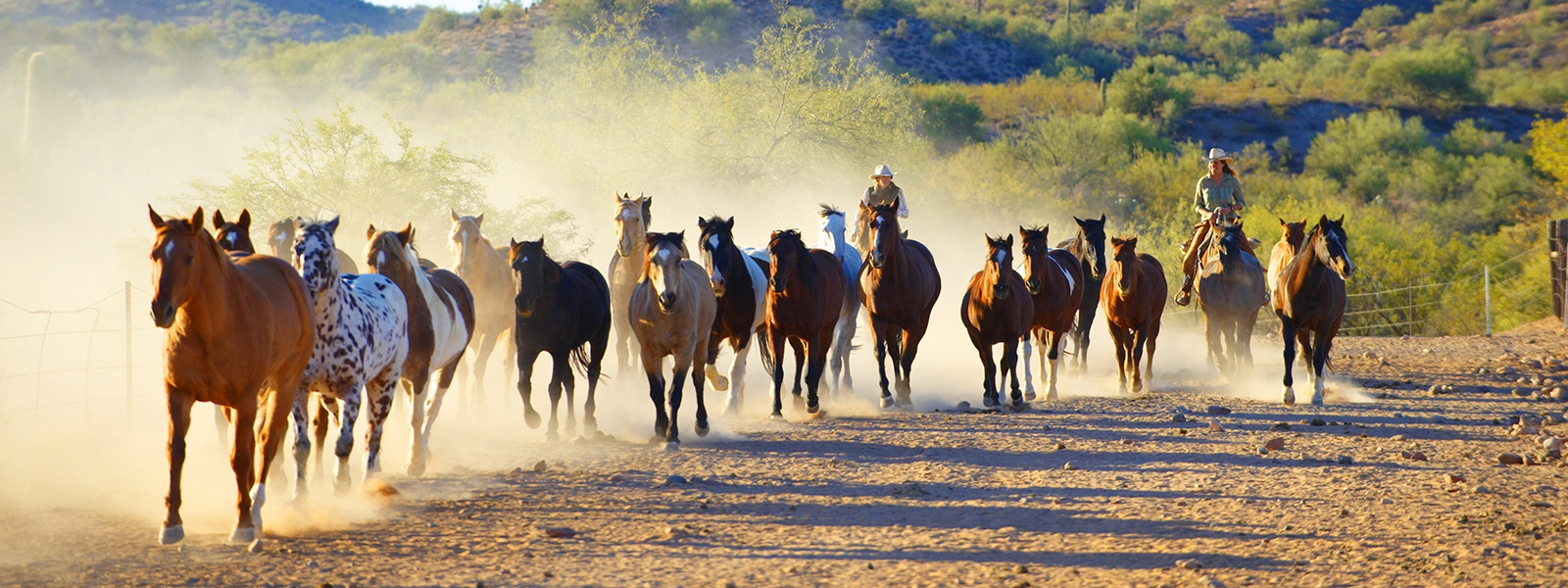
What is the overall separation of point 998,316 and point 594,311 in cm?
428

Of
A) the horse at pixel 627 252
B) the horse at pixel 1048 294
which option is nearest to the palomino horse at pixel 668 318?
the horse at pixel 627 252

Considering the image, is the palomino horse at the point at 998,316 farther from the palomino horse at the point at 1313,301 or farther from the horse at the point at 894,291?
the palomino horse at the point at 1313,301

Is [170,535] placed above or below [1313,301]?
below

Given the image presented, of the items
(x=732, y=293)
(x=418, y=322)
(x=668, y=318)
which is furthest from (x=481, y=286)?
Result: (x=418, y=322)

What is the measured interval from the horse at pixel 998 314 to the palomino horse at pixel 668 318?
11.4ft

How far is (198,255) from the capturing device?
611cm

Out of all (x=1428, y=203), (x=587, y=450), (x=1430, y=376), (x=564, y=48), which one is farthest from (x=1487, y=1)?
(x=587, y=450)

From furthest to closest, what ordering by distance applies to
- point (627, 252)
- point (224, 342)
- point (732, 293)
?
point (627, 252), point (732, 293), point (224, 342)

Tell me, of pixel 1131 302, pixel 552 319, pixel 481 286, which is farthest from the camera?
pixel 1131 302

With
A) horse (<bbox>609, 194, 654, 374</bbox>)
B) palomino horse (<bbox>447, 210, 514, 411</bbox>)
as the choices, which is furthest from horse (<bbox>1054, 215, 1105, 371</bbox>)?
palomino horse (<bbox>447, 210, 514, 411</bbox>)

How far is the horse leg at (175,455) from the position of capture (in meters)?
6.31

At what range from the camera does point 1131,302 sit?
14336 mm

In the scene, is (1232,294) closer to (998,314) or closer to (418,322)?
(998,314)

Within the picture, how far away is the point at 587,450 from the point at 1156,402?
6535 millimetres
